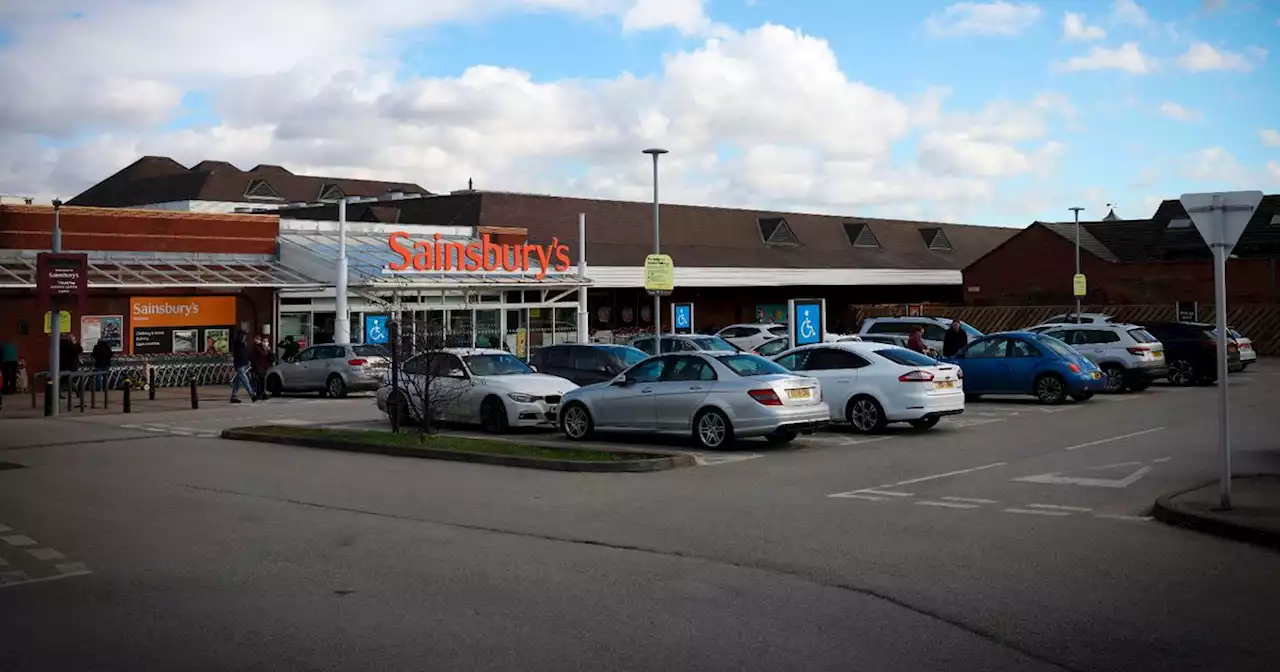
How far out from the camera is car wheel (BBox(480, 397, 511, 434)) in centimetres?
2106

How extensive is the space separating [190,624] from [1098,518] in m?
8.24

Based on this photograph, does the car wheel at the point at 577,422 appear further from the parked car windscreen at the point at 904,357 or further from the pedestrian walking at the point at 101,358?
the pedestrian walking at the point at 101,358

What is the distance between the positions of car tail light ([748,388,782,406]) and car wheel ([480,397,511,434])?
17.0 feet

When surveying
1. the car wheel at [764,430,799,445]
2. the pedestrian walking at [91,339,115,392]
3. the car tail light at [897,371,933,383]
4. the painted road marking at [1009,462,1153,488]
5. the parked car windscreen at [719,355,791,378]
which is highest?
the pedestrian walking at [91,339,115,392]

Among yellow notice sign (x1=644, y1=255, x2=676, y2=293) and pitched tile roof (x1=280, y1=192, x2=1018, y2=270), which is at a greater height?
pitched tile roof (x1=280, y1=192, x2=1018, y2=270)

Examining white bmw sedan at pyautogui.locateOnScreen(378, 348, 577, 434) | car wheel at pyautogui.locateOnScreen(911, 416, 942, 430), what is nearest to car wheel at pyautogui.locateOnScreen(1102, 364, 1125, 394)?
car wheel at pyautogui.locateOnScreen(911, 416, 942, 430)

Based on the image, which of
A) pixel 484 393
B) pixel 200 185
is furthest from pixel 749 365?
pixel 200 185

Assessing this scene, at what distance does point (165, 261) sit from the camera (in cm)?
3684

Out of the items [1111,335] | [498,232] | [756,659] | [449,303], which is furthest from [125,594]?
[498,232]

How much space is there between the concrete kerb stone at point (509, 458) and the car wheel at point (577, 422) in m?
1.84

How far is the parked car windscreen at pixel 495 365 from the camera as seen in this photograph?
2210cm

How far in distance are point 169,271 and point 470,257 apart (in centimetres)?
1027

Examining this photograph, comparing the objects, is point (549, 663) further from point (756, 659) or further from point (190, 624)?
point (190, 624)

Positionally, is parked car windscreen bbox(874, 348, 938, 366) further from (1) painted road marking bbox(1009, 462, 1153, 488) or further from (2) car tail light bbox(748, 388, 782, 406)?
(1) painted road marking bbox(1009, 462, 1153, 488)
